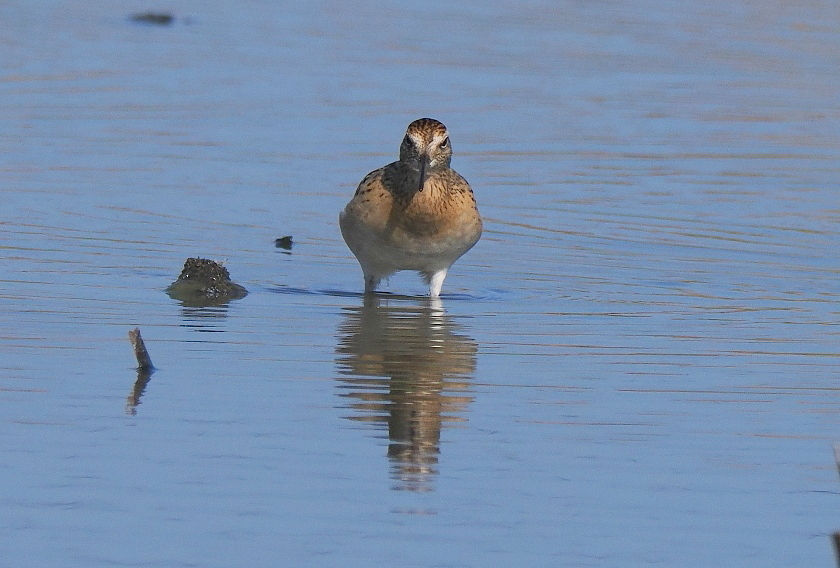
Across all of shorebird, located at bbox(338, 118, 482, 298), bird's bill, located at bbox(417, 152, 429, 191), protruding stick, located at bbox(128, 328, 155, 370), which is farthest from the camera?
shorebird, located at bbox(338, 118, 482, 298)

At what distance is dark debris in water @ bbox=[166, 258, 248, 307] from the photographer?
425 inches

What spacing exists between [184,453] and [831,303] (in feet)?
16.4

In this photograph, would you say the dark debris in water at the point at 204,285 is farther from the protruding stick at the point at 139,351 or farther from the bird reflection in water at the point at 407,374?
the protruding stick at the point at 139,351

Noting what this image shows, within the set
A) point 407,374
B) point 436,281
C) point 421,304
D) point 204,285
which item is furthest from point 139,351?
point 436,281

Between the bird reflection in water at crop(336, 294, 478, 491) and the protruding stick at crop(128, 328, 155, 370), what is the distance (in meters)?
0.91

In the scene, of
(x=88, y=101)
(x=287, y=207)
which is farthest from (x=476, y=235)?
(x=88, y=101)

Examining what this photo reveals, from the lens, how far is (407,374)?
923cm

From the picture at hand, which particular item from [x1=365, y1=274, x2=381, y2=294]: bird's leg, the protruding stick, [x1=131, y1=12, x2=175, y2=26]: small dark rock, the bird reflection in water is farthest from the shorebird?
[x1=131, y1=12, x2=175, y2=26]: small dark rock

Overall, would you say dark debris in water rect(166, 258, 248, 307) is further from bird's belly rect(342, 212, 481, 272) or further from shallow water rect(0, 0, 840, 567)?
bird's belly rect(342, 212, 481, 272)

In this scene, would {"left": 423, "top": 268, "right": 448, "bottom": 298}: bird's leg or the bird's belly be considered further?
{"left": 423, "top": 268, "right": 448, "bottom": 298}: bird's leg

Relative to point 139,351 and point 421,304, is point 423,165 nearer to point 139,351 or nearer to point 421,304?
point 421,304

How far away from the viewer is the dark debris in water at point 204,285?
35.4 feet

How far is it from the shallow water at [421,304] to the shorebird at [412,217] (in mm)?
325

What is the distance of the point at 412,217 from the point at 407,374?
213 centimetres
